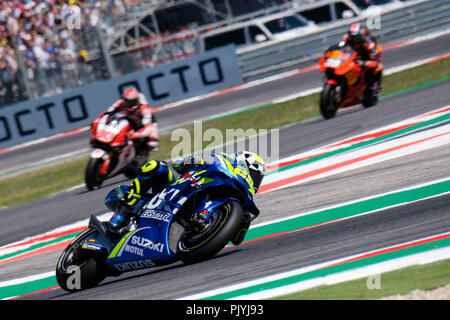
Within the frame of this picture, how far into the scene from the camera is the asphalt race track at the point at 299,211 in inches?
228

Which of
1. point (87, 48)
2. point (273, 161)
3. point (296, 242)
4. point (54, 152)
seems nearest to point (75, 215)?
point (273, 161)

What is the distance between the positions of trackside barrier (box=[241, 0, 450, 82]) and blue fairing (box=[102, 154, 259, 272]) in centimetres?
1418

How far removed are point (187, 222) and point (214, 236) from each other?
1.36 ft

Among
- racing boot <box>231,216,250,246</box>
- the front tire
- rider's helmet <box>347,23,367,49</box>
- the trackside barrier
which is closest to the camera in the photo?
the front tire

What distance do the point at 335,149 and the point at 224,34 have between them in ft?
34.1

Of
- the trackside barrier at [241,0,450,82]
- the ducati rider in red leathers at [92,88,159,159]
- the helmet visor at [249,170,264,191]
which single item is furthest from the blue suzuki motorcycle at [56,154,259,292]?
the trackside barrier at [241,0,450,82]

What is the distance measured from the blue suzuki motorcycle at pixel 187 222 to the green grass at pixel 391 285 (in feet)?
3.16

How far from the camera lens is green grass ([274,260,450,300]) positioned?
4.61 metres

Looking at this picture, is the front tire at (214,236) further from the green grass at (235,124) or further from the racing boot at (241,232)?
the green grass at (235,124)

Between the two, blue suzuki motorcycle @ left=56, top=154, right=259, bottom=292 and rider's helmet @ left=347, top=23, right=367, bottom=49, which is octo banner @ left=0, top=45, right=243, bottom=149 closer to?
rider's helmet @ left=347, top=23, right=367, bottom=49

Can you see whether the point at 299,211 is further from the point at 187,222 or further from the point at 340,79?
the point at 340,79

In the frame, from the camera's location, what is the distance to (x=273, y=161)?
10875 mm

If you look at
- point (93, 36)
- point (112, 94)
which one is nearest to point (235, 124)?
point (112, 94)

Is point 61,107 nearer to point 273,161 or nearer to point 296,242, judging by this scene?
point 273,161
